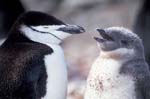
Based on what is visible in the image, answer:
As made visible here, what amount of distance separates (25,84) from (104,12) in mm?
7596

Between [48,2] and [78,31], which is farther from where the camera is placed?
[48,2]

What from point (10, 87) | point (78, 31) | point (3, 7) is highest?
point (3, 7)

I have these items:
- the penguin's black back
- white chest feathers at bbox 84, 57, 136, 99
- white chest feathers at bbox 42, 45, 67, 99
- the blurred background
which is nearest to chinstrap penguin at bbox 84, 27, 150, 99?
white chest feathers at bbox 84, 57, 136, 99

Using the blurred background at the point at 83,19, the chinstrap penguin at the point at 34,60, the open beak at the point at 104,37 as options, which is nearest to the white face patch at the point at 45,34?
the chinstrap penguin at the point at 34,60

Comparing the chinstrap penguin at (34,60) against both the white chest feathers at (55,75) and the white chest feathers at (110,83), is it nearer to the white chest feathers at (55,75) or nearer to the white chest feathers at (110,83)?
the white chest feathers at (55,75)

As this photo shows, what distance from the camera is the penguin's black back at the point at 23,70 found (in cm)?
369

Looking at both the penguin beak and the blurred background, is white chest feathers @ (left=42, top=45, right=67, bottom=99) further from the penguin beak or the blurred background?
the blurred background

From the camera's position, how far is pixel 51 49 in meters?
3.82

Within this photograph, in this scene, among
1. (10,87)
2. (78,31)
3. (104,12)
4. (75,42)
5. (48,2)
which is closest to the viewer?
(10,87)

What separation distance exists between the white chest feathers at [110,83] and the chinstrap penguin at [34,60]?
19 centimetres

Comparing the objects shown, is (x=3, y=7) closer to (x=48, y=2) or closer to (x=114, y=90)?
(x=48, y=2)

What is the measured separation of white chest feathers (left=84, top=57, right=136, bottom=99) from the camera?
3.77 metres

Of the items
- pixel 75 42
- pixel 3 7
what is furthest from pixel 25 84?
pixel 75 42

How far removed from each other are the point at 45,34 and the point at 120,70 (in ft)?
1.51
